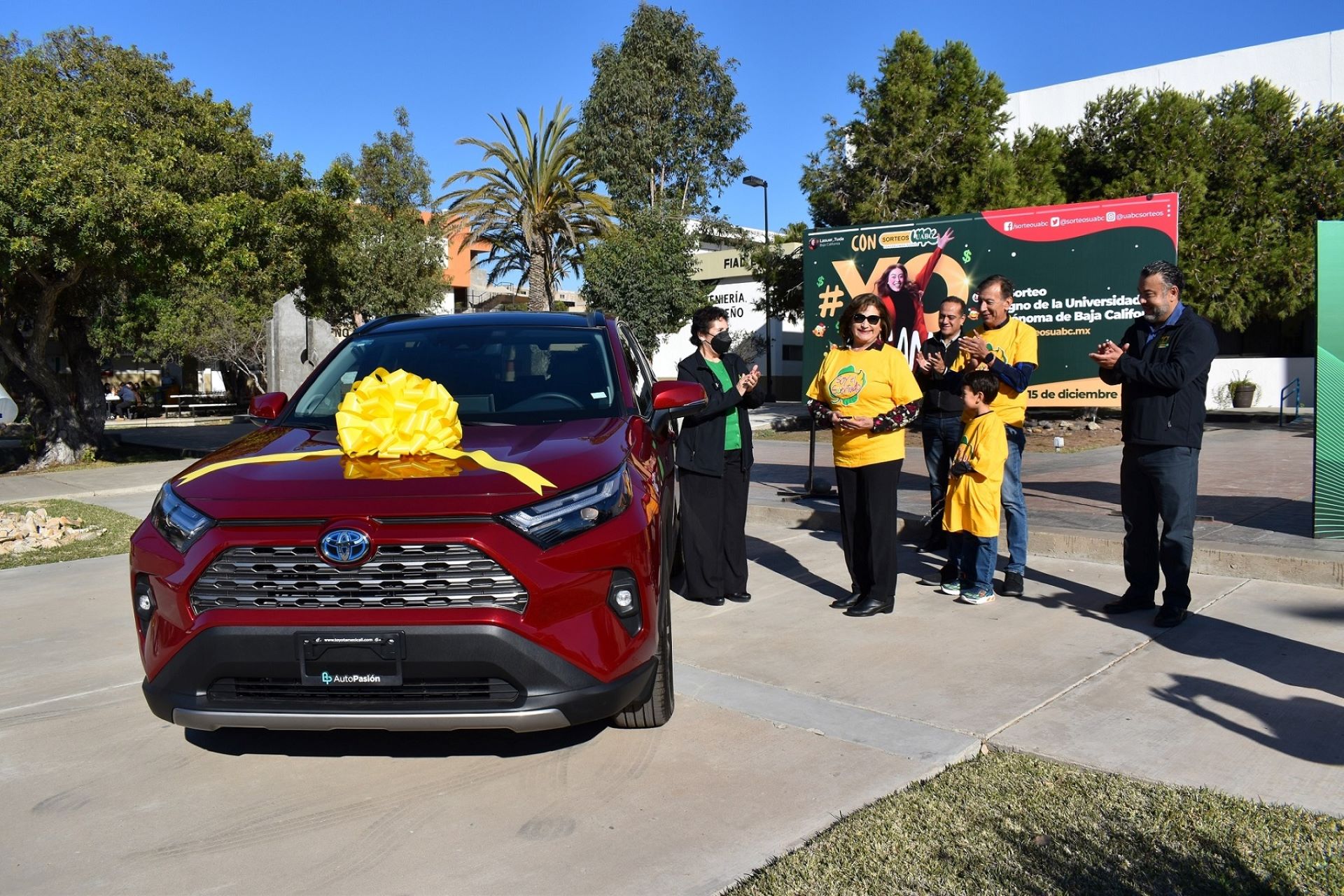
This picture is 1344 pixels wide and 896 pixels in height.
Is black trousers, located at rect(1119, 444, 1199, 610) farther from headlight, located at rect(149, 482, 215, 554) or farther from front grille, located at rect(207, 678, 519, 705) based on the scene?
headlight, located at rect(149, 482, 215, 554)

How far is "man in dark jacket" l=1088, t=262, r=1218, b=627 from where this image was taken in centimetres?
534

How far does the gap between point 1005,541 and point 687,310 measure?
26.7 metres

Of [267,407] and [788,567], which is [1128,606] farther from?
[267,407]

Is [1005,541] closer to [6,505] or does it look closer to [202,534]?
[202,534]

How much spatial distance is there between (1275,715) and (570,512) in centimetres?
296

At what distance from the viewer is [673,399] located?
4.62m

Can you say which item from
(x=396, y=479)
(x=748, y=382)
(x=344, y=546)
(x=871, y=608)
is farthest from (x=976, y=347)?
(x=344, y=546)

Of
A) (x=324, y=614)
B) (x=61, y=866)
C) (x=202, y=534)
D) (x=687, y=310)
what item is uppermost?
(x=687, y=310)

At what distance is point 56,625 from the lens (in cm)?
623

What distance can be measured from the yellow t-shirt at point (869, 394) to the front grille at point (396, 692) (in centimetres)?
307

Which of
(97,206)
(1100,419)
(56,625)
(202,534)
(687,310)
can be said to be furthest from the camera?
(687,310)

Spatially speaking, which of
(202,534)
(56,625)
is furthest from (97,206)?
(202,534)

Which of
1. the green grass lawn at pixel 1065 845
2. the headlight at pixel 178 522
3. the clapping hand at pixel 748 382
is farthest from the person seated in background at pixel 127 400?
the green grass lawn at pixel 1065 845

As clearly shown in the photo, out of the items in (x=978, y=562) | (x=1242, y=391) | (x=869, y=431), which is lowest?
(x=978, y=562)
